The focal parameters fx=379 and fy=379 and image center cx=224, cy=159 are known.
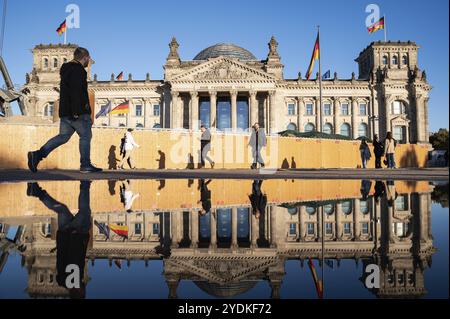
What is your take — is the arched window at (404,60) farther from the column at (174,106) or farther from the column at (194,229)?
the column at (194,229)

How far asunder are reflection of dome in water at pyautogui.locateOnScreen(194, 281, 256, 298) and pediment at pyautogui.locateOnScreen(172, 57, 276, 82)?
5286 centimetres

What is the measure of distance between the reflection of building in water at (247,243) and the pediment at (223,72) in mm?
50916

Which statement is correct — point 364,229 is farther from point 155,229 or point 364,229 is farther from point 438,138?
point 438,138

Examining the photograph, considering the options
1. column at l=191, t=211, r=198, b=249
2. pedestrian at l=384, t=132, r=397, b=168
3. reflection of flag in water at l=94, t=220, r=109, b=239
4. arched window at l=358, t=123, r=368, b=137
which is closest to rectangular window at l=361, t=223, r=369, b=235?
column at l=191, t=211, r=198, b=249

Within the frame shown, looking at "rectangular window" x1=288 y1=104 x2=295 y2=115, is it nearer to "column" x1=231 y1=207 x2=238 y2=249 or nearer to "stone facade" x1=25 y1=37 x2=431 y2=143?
"stone facade" x1=25 y1=37 x2=431 y2=143

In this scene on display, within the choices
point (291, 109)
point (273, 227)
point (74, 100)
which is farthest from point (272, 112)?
point (273, 227)

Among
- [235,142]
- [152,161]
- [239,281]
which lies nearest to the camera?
[239,281]

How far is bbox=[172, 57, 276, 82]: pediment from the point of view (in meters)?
52.9

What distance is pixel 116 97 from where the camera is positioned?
59562 millimetres

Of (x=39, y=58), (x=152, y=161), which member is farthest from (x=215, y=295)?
(x=39, y=58)

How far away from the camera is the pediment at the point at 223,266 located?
1425 mm
